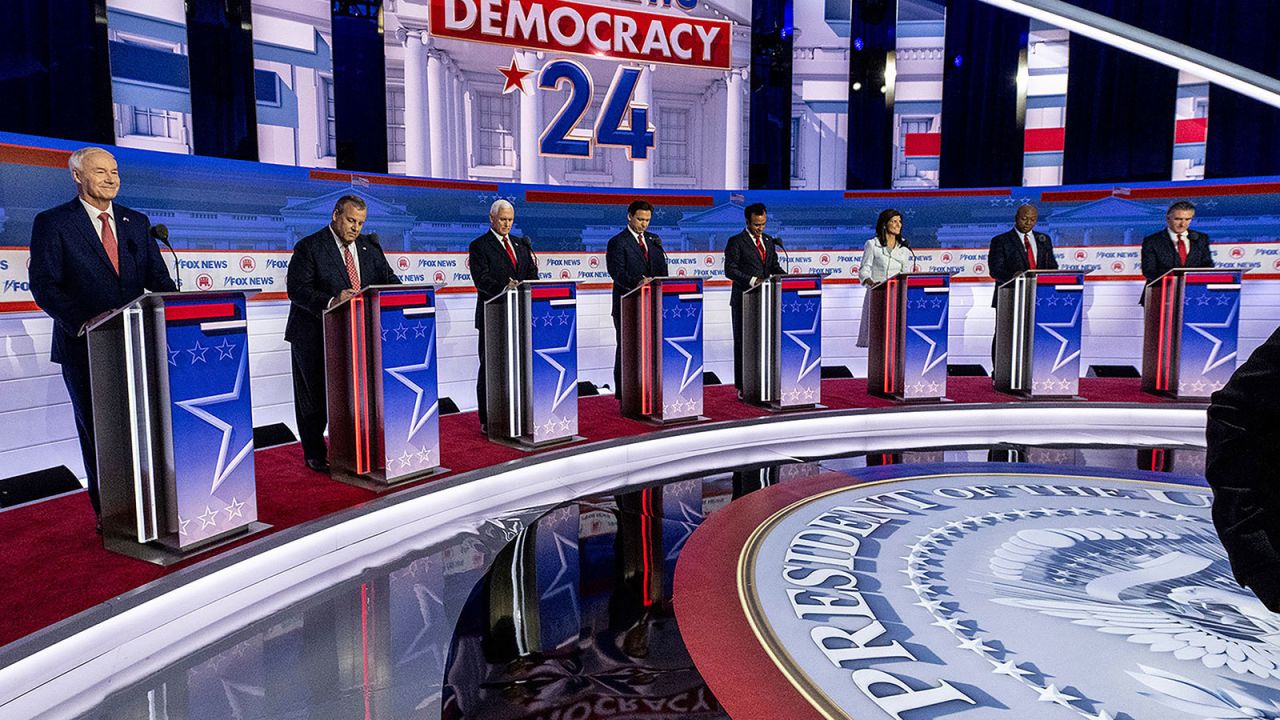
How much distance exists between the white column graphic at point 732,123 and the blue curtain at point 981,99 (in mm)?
2178

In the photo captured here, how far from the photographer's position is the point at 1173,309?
5.50 metres

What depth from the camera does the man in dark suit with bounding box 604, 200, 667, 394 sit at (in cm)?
507

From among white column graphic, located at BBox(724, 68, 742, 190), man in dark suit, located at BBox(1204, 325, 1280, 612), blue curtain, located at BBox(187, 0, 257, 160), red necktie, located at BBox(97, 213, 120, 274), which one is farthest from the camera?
white column graphic, located at BBox(724, 68, 742, 190)

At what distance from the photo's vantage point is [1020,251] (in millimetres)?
5773

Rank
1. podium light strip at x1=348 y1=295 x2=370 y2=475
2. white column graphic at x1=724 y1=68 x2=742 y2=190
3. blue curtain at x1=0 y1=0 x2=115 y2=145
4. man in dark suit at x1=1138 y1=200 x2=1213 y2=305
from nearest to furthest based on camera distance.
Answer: podium light strip at x1=348 y1=295 x2=370 y2=475, blue curtain at x1=0 y1=0 x2=115 y2=145, man in dark suit at x1=1138 y1=200 x2=1213 y2=305, white column graphic at x1=724 y1=68 x2=742 y2=190

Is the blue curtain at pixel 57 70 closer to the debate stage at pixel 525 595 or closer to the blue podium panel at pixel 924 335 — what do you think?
the debate stage at pixel 525 595

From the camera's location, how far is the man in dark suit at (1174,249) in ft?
18.5

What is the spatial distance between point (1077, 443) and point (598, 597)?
11.7 ft

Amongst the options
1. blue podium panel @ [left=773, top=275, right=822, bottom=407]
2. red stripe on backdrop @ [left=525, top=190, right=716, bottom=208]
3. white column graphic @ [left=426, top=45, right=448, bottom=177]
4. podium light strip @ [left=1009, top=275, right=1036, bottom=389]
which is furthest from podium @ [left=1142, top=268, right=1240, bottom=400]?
white column graphic @ [left=426, top=45, right=448, bottom=177]

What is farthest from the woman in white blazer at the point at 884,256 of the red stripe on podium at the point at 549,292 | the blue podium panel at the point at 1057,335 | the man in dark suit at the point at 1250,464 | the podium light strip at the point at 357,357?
the man in dark suit at the point at 1250,464

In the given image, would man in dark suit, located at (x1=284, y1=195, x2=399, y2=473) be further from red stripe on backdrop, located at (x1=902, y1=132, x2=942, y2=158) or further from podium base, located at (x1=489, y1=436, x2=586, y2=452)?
red stripe on backdrop, located at (x1=902, y1=132, x2=942, y2=158)

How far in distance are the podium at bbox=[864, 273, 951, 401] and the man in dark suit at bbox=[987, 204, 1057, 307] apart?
0.62 m

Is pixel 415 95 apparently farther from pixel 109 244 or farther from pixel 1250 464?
pixel 1250 464

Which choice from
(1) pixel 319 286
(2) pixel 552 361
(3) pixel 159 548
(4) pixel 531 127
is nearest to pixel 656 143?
(4) pixel 531 127
